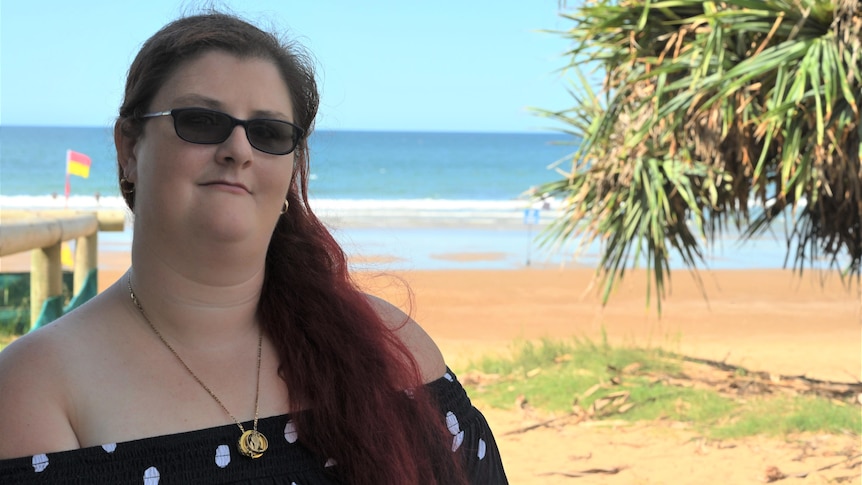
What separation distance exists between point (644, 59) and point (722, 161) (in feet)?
2.75

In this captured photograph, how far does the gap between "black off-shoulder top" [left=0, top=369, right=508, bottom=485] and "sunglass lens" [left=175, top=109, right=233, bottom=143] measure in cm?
46

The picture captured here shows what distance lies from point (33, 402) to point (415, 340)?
73cm

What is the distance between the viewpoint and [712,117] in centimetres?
614

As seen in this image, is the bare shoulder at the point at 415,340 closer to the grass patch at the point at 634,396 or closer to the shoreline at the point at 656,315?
the grass patch at the point at 634,396

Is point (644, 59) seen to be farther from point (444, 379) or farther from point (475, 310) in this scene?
point (475, 310)

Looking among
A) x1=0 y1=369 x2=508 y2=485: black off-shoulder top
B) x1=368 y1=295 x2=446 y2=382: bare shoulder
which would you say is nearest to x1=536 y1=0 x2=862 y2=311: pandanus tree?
x1=368 y1=295 x2=446 y2=382: bare shoulder

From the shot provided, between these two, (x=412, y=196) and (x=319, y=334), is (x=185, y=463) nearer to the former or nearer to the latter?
(x=319, y=334)

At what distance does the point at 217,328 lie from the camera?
5.70ft

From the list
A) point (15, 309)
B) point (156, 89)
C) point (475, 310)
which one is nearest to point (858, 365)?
point (475, 310)

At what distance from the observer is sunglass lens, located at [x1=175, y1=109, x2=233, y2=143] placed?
162cm

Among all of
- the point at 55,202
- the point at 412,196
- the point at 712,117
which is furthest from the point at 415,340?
the point at 412,196

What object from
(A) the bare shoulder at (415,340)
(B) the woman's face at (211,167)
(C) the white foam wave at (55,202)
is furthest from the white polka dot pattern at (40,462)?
(C) the white foam wave at (55,202)

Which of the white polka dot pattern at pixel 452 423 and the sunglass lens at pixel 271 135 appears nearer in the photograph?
the sunglass lens at pixel 271 135

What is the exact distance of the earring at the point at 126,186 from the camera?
1.82 metres
